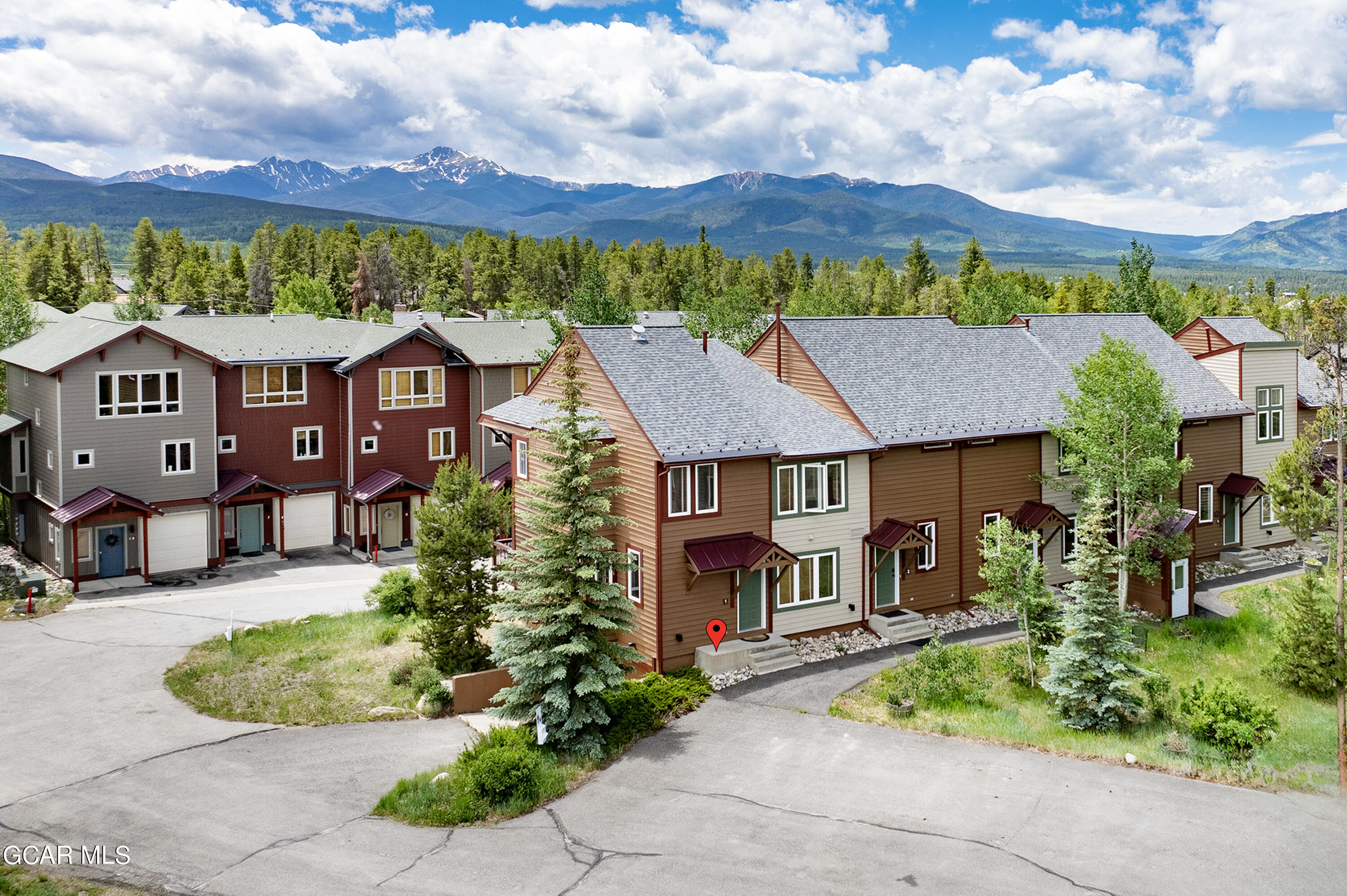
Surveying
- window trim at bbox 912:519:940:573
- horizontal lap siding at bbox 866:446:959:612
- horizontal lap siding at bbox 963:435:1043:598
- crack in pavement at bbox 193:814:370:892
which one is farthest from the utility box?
horizontal lap siding at bbox 963:435:1043:598

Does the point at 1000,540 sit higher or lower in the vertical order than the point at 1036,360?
lower

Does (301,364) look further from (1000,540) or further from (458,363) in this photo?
(1000,540)

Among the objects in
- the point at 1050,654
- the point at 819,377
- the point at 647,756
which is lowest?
the point at 647,756

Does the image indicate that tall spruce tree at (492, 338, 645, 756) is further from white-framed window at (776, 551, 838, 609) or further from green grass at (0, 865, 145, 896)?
green grass at (0, 865, 145, 896)

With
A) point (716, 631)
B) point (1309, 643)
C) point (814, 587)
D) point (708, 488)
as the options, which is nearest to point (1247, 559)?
point (1309, 643)

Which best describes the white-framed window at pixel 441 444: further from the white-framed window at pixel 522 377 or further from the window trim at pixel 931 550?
the window trim at pixel 931 550

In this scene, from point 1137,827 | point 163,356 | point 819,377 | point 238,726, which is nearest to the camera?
point 1137,827

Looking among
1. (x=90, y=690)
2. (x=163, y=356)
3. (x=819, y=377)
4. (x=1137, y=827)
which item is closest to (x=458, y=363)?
(x=163, y=356)
